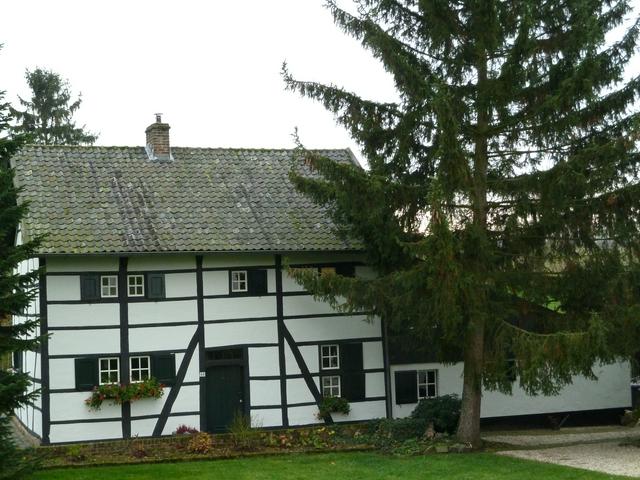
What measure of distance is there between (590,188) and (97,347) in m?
12.1

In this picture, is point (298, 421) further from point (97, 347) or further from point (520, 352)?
point (520, 352)

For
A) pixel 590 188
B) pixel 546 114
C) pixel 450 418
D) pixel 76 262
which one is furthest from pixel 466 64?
pixel 76 262

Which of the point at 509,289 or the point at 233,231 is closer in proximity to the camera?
the point at 509,289

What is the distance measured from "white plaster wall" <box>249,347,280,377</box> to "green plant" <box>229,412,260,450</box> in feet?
4.18

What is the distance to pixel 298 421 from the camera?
23.4m

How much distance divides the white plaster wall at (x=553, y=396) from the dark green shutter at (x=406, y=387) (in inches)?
4.7

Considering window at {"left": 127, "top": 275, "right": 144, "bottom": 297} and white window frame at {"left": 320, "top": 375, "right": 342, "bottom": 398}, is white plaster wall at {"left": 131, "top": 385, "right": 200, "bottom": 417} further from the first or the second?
white window frame at {"left": 320, "top": 375, "right": 342, "bottom": 398}

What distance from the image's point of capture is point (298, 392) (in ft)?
77.2

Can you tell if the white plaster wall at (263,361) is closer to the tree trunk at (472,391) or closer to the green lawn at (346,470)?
the green lawn at (346,470)

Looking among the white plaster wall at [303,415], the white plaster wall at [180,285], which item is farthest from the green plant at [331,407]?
the white plaster wall at [180,285]

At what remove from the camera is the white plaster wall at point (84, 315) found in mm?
21625

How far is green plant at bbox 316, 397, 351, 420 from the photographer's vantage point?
23297 millimetres

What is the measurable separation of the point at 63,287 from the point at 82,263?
0.73m

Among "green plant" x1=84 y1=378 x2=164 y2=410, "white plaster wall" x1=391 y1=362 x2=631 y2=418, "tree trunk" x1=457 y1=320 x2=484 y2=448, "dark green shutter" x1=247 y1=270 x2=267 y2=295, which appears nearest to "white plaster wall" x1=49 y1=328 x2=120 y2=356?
"green plant" x1=84 y1=378 x2=164 y2=410
